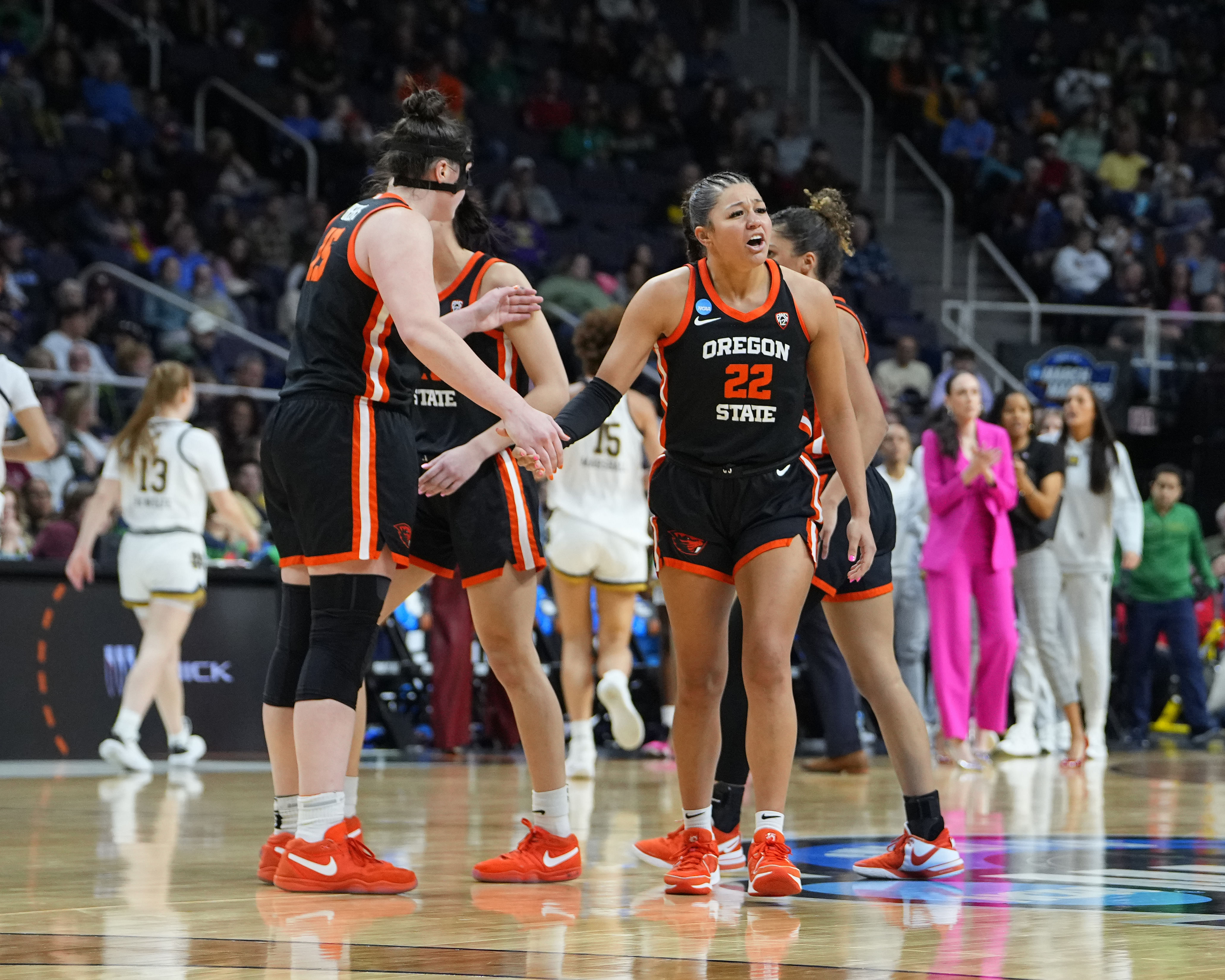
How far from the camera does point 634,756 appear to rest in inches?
385

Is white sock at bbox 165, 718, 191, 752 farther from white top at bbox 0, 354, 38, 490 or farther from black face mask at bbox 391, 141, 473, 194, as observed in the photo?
black face mask at bbox 391, 141, 473, 194

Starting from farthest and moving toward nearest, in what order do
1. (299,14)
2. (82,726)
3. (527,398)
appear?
1. (299,14)
2. (82,726)
3. (527,398)

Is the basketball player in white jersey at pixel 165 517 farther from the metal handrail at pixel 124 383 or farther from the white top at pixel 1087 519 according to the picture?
the white top at pixel 1087 519

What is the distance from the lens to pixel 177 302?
40.1 ft

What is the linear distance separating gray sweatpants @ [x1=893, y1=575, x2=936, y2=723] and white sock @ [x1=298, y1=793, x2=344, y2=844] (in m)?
6.42

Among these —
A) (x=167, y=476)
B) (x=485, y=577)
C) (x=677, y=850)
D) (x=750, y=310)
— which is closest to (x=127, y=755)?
(x=167, y=476)

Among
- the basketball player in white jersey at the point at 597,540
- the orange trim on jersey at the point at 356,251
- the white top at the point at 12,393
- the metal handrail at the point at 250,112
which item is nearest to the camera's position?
the orange trim on jersey at the point at 356,251

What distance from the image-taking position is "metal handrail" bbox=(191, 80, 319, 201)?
50.3 ft

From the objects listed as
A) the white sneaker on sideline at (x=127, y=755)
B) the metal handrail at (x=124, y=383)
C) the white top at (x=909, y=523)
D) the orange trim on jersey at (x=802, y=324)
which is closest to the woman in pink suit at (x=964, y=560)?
the white top at (x=909, y=523)

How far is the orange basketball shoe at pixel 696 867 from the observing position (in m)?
4.19

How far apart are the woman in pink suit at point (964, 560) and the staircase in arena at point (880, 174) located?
7509mm

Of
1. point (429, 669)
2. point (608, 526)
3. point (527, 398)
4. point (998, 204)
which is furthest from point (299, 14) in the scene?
point (527, 398)

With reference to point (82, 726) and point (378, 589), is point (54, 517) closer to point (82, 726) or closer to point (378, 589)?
point (82, 726)

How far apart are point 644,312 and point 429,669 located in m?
6.29
